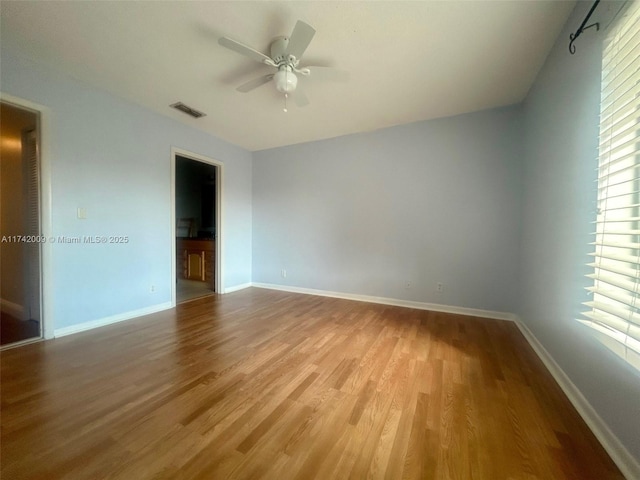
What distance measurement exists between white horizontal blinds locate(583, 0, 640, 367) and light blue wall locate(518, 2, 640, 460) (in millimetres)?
100

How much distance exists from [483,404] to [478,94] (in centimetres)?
303

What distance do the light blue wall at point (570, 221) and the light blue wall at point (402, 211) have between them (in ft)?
1.68

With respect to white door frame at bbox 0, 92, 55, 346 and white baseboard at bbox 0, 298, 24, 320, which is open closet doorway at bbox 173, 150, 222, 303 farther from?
white baseboard at bbox 0, 298, 24, 320

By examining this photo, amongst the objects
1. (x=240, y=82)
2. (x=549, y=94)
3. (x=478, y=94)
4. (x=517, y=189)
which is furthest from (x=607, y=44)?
(x=240, y=82)

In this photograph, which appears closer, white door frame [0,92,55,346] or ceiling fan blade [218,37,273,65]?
ceiling fan blade [218,37,273,65]

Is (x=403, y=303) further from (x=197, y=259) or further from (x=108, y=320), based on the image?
(x=197, y=259)

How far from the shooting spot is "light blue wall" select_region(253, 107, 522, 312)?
2.93 metres

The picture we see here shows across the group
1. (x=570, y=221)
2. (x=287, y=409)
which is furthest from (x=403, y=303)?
(x=287, y=409)

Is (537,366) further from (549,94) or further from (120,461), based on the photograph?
(120,461)

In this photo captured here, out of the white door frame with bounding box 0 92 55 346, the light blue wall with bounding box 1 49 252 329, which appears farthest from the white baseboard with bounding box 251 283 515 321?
the white door frame with bounding box 0 92 55 346

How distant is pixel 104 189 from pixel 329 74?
2767 millimetres

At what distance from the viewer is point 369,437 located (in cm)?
123

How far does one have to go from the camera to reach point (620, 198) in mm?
1237

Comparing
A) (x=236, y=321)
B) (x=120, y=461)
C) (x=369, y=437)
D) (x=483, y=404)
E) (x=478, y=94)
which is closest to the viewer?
(x=120, y=461)
